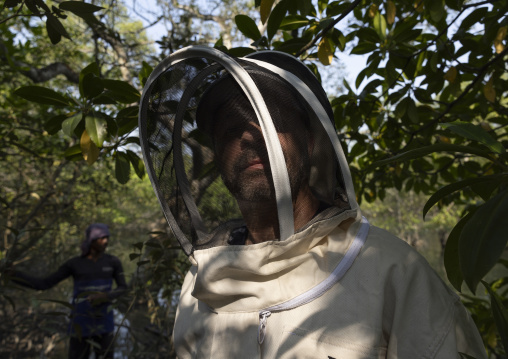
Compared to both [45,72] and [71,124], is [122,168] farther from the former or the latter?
[45,72]

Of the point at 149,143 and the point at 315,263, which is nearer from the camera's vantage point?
the point at 315,263

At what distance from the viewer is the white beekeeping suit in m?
0.99

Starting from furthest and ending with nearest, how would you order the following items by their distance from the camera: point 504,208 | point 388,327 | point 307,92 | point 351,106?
1. point 351,106
2. point 307,92
3. point 388,327
4. point 504,208

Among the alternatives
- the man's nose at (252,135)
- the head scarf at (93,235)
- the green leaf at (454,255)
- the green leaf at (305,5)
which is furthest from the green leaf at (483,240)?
the head scarf at (93,235)

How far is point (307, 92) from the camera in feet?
3.63

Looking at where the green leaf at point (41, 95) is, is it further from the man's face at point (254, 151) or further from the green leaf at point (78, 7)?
the man's face at point (254, 151)

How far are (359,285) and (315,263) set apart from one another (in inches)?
4.5

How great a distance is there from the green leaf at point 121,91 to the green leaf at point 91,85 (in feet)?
0.08

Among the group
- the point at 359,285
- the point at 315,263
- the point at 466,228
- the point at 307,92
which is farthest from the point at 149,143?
the point at 466,228

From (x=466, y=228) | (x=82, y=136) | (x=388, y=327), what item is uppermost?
(x=82, y=136)

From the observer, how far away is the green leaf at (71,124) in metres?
1.59

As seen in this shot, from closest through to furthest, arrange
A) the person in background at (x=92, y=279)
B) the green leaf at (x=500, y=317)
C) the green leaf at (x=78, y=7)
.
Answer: the green leaf at (x=500, y=317), the green leaf at (x=78, y=7), the person in background at (x=92, y=279)

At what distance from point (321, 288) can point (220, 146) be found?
502mm

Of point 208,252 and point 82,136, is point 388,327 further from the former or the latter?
point 82,136
